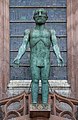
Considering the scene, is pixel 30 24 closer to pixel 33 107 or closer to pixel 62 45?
pixel 62 45

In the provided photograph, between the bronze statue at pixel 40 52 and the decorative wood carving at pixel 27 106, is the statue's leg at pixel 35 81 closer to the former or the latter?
the bronze statue at pixel 40 52

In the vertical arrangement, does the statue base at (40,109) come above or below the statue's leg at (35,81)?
below

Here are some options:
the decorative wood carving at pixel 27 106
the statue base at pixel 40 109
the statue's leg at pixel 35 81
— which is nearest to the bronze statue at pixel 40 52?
the statue's leg at pixel 35 81

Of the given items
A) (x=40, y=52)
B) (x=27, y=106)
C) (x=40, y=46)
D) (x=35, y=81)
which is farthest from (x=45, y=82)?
(x=27, y=106)

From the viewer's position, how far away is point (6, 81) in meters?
15.1

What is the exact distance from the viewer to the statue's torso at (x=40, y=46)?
13.6 meters

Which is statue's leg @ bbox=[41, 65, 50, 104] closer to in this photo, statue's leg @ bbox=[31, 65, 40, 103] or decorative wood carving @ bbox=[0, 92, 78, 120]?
statue's leg @ bbox=[31, 65, 40, 103]

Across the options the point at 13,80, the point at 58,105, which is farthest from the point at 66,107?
the point at 13,80

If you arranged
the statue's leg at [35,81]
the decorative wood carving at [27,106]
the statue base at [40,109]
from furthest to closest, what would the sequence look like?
the decorative wood carving at [27,106] → the statue's leg at [35,81] → the statue base at [40,109]

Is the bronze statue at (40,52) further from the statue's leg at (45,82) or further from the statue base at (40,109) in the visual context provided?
the statue base at (40,109)

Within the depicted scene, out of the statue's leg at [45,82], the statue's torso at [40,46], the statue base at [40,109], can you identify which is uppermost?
the statue's torso at [40,46]

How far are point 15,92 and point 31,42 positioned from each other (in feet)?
5.44

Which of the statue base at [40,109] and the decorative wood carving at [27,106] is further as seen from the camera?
the decorative wood carving at [27,106]

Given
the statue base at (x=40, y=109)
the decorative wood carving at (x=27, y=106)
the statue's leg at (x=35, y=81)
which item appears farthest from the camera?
the decorative wood carving at (x=27, y=106)
